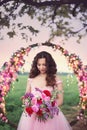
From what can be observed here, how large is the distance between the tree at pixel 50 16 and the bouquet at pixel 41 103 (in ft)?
7.52

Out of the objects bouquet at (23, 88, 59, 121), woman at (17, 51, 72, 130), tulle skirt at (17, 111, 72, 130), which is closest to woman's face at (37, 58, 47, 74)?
woman at (17, 51, 72, 130)

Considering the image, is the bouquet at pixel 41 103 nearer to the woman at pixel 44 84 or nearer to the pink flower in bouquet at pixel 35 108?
the pink flower in bouquet at pixel 35 108

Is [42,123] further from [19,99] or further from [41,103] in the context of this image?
[19,99]

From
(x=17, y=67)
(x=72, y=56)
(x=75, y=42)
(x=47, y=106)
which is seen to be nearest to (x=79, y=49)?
(x=75, y=42)

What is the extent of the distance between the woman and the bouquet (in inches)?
8.8

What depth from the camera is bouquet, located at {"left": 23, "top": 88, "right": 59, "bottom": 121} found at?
3666mm

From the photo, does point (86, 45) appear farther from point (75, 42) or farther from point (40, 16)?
point (40, 16)

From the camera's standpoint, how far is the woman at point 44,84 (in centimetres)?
397

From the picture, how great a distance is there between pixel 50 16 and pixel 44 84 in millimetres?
2167

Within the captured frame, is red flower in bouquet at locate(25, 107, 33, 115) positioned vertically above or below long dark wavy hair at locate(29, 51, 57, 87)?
below

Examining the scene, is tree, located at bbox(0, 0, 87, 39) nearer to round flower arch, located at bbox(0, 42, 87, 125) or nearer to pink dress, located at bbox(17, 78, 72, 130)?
round flower arch, located at bbox(0, 42, 87, 125)

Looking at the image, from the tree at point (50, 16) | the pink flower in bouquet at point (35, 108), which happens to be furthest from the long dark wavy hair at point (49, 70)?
the tree at point (50, 16)

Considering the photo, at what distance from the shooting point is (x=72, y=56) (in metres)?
5.29

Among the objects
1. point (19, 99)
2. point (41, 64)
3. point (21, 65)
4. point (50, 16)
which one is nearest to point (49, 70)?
point (41, 64)
